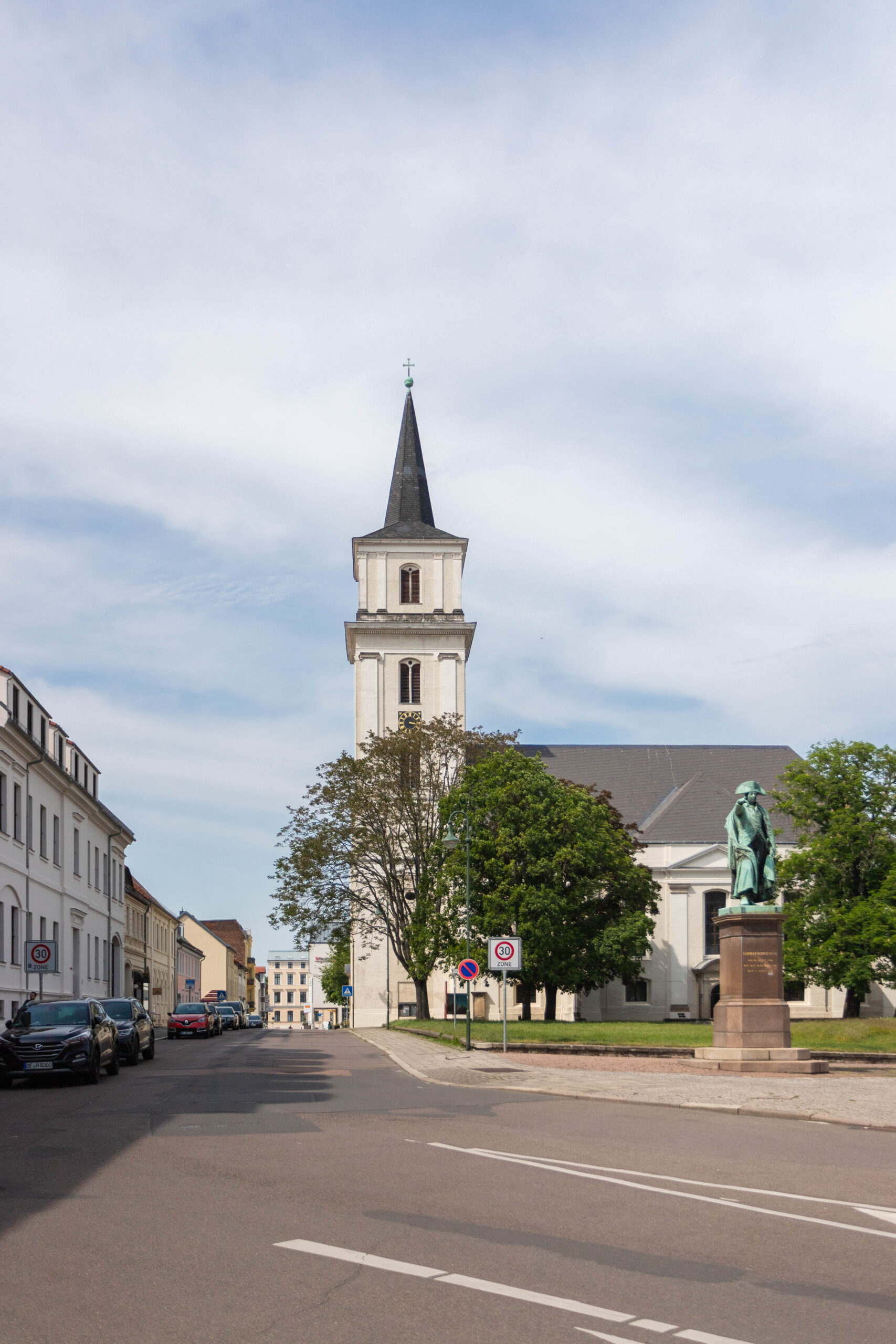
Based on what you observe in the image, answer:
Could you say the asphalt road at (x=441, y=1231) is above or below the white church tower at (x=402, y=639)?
below

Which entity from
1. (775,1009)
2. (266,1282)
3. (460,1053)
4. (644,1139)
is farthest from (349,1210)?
(460,1053)

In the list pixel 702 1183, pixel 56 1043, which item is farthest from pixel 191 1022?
pixel 702 1183

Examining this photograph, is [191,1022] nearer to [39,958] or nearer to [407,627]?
[39,958]

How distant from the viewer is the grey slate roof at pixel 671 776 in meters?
71.2

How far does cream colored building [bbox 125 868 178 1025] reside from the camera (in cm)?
6988

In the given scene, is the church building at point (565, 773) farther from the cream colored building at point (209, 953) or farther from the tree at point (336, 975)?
the cream colored building at point (209, 953)

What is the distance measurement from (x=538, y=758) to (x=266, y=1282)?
49.3 metres

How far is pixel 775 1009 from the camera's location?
24.9 metres

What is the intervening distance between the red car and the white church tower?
16.0 meters

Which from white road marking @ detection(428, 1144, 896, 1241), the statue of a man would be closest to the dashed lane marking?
white road marking @ detection(428, 1144, 896, 1241)

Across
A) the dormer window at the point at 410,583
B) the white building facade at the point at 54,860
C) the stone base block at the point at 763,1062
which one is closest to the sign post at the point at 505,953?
the stone base block at the point at 763,1062

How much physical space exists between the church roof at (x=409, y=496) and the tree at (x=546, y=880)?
22091mm

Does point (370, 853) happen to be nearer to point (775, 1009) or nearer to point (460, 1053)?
point (460, 1053)

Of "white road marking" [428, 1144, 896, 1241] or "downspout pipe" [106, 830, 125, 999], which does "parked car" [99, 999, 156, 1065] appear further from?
"downspout pipe" [106, 830, 125, 999]
